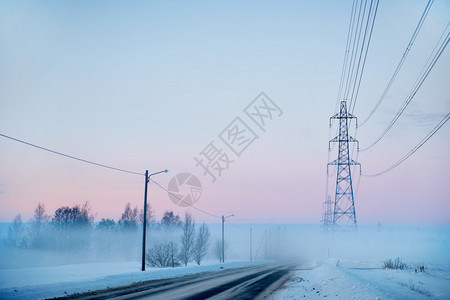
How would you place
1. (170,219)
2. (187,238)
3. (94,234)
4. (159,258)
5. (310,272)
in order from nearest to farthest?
(310,272)
(159,258)
(187,238)
(94,234)
(170,219)

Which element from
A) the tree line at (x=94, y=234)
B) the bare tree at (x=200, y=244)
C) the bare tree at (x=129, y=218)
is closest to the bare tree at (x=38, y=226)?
the tree line at (x=94, y=234)

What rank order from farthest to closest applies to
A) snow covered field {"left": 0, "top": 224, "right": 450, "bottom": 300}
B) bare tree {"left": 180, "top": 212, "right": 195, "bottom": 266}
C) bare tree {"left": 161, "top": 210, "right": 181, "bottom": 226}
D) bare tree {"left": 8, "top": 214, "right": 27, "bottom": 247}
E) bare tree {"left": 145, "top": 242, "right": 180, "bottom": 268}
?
bare tree {"left": 161, "top": 210, "right": 181, "bottom": 226}
bare tree {"left": 8, "top": 214, "right": 27, "bottom": 247}
bare tree {"left": 180, "top": 212, "right": 195, "bottom": 266}
bare tree {"left": 145, "top": 242, "right": 180, "bottom": 268}
snow covered field {"left": 0, "top": 224, "right": 450, "bottom": 300}

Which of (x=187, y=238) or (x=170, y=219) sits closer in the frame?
(x=187, y=238)

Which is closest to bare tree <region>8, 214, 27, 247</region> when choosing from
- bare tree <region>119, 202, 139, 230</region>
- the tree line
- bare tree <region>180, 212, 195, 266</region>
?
the tree line

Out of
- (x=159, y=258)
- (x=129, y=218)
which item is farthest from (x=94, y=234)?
(x=159, y=258)

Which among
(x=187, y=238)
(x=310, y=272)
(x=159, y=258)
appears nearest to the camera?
(x=310, y=272)

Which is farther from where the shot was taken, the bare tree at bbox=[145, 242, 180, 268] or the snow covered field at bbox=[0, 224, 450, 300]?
the bare tree at bbox=[145, 242, 180, 268]

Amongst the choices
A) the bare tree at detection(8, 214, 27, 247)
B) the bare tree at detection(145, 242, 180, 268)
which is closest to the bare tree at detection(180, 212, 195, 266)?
the bare tree at detection(145, 242, 180, 268)

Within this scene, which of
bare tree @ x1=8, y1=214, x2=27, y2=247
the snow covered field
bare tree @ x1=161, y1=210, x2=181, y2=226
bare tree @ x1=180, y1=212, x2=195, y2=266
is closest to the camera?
the snow covered field

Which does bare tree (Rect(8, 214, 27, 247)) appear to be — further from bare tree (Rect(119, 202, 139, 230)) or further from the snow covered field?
bare tree (Rect(119, 202, 139, 230))

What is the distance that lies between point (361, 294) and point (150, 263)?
49363 millimetres

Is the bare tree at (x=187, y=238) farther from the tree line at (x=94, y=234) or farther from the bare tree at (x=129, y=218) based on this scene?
the bare tree at (x=129, y=218)

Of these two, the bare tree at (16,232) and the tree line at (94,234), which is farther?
the bare tree at (16,232)

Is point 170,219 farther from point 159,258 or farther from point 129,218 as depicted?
point 159,258
